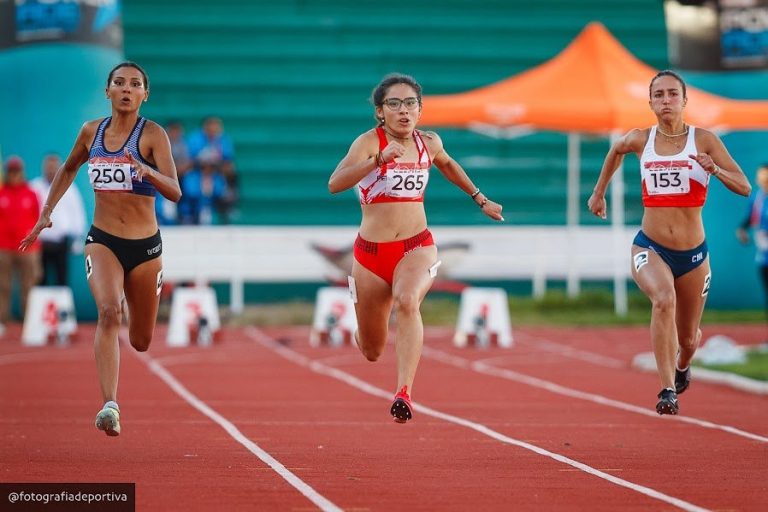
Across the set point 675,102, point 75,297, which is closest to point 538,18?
point 75,297

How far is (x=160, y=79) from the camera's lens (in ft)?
88.4

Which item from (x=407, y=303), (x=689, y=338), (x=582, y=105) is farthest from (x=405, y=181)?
(x=582, y=105)

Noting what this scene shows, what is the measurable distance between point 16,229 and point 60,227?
600 mm

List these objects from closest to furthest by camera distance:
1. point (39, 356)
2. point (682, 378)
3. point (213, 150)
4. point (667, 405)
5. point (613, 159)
A: point (667, 405) → point (613, 159) → point (682, 378) → point (39, 356) → point (213, 150)

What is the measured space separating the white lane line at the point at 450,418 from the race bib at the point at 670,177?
6.45ft

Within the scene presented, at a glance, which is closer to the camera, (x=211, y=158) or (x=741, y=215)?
(x=211, y=158)

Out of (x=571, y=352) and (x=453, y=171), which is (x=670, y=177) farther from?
(x=571, y=352)

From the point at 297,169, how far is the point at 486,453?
1785 centimetres

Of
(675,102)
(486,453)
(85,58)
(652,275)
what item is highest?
(85,58)

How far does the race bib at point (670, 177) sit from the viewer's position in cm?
1062

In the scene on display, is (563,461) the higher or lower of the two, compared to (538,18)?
lower

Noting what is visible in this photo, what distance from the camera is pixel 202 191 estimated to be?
23000 mm

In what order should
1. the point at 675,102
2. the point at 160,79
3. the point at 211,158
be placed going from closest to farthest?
the point at 675,102
the point at 211,158
the point at 160,79

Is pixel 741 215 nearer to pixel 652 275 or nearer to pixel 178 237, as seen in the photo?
pixel 178 237
